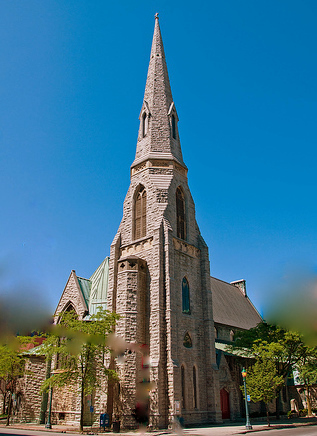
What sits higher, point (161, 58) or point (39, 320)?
point (161, 58)

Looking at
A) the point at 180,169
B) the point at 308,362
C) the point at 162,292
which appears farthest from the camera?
the point at 308,362

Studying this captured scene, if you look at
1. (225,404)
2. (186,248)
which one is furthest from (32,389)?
(186,248)

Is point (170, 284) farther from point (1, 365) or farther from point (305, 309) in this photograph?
point (1, 365)

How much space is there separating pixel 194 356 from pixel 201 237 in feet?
30.0

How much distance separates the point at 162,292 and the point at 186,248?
15.9ft

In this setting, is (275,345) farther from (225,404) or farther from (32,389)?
(32,389)

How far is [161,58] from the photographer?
37156 mm

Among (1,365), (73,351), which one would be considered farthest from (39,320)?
(1,365)

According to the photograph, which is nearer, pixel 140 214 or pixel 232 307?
pixel 140 214

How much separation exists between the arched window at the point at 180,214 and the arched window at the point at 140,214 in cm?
263

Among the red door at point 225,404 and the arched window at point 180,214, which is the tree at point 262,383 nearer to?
the red door at point 225,404

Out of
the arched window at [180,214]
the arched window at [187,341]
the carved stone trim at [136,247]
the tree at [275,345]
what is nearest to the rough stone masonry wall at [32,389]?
the carved stone trim at [136,247]

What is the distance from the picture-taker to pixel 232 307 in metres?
43.8

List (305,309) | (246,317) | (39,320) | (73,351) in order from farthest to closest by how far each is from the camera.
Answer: (246,317) < (73,351) < (39,320) < (305,309)
